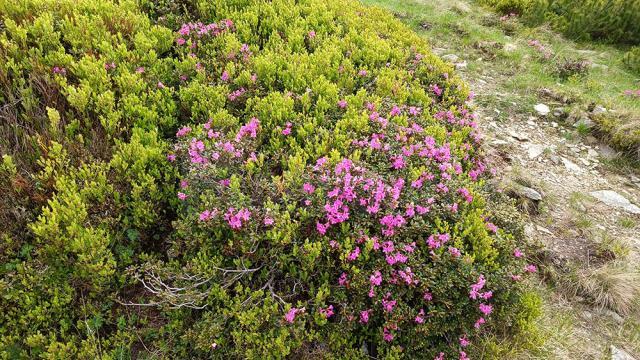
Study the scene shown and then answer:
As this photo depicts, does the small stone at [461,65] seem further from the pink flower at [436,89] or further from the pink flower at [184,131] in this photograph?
the pink flower at [184,131]

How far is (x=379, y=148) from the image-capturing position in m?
4.91

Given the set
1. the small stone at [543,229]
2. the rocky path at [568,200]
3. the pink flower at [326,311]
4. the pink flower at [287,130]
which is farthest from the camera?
the small stone at [543,229]

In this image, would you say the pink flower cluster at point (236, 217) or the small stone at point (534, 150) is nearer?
the pink flower cluster at point (236, 217)

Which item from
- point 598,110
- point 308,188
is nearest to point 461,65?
point 598,110

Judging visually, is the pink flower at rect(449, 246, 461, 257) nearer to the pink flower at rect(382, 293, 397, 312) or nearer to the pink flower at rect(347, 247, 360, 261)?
the pink flower at rect(382, 293, 397, 312)

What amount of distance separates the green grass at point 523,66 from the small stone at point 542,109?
5.3 inches

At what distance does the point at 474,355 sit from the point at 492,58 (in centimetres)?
866

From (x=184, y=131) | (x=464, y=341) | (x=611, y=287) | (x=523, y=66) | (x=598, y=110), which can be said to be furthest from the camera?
(x=523, y=66)

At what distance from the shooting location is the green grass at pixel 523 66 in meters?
8.83

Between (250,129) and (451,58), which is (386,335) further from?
(451,58)

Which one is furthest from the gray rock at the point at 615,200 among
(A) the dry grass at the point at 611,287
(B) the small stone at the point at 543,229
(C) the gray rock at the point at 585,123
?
(C) the gray rock at the point at 585,123

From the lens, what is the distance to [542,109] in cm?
911

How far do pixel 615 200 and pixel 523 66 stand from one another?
15.1ft

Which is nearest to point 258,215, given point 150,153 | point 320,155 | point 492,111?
point 320,155
